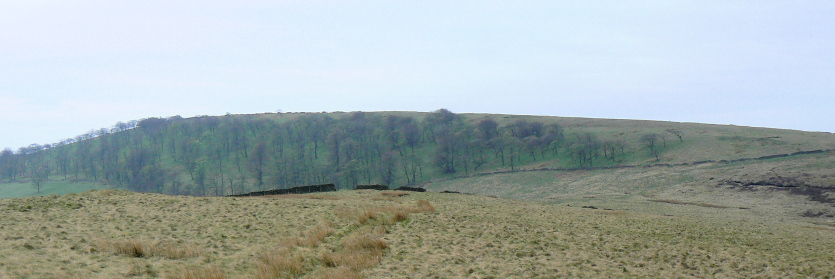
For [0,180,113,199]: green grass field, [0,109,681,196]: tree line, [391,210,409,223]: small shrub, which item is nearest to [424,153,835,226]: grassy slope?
[0,109,681,196]: tree line

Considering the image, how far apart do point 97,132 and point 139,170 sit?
2971 inches

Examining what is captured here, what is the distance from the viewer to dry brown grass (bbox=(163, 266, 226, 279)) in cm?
1138

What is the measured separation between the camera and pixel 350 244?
15.5 metres

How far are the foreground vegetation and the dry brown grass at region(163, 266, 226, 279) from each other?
46mm

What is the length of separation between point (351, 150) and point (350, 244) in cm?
11793

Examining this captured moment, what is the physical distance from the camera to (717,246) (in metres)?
18.0

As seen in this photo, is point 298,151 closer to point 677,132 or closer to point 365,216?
point 677,132

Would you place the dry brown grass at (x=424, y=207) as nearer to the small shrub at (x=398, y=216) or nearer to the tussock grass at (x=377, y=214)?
the tussock grass at (x=377, y=214)

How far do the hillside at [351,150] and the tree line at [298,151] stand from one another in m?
0.38

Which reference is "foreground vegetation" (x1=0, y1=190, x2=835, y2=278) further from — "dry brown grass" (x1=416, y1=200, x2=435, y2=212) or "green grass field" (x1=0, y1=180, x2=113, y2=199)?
"green grass field" (x1=0, y1=180, x2=113, y2=199)

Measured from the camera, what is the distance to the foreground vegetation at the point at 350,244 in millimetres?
12852

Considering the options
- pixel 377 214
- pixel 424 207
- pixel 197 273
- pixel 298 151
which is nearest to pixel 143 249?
pixel 197 273

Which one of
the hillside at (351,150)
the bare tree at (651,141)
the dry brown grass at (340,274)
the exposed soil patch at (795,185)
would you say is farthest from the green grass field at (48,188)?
the exposed soil patch at (795,185)

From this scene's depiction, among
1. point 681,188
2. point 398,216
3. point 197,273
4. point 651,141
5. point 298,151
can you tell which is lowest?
point 681,188
